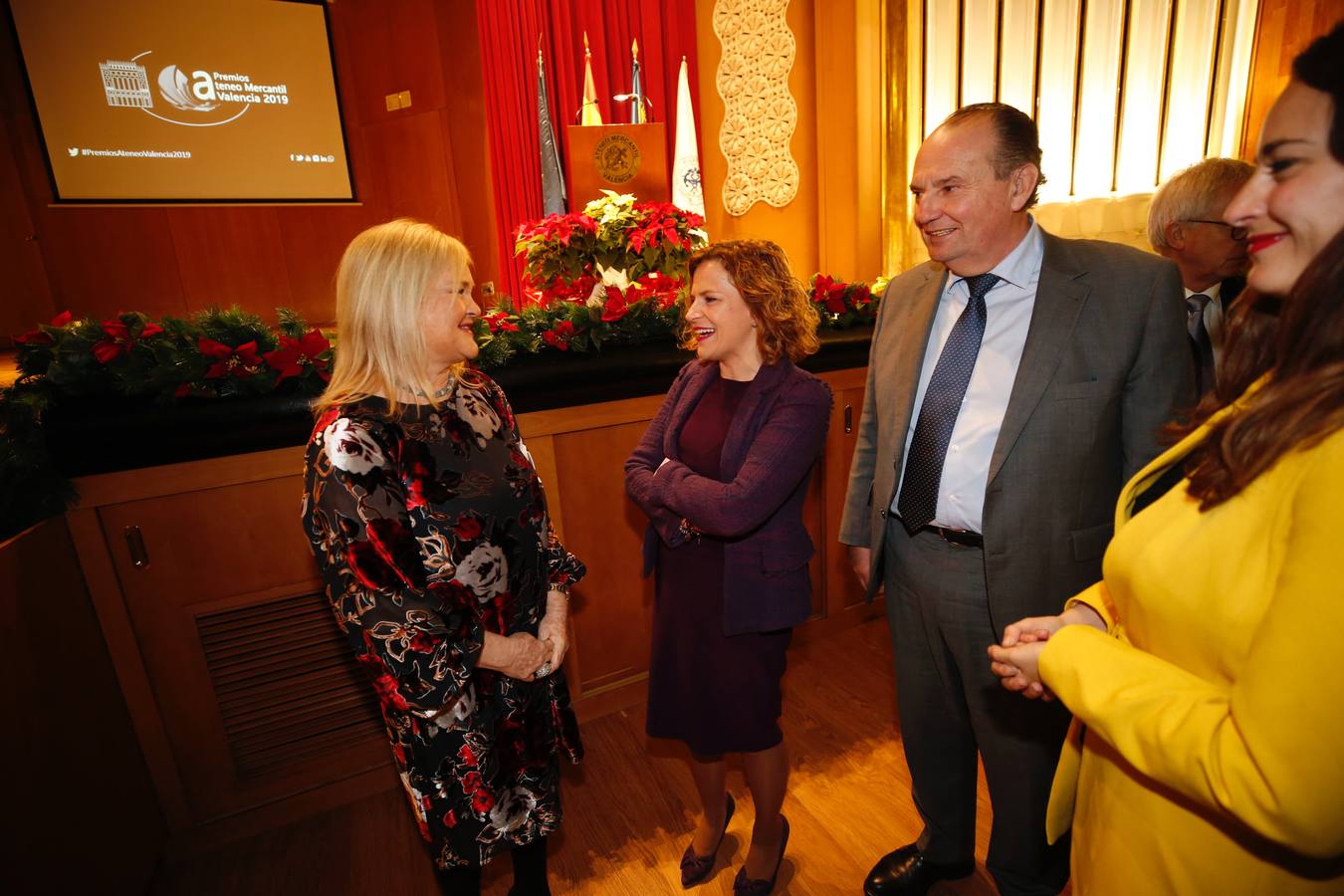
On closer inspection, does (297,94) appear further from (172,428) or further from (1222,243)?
(1222,243)

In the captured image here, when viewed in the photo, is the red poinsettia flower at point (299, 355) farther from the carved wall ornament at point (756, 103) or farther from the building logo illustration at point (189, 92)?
the building logo illustration at point (189, 92)

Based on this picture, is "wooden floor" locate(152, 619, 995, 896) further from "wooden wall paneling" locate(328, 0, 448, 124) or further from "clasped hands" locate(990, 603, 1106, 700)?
"wooden wall paneling" locate(328, 0, 448, 124)

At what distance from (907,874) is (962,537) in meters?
0.98

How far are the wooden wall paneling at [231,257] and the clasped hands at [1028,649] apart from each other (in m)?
6.58

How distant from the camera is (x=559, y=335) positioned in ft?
6.93

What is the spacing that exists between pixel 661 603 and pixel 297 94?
6.69 m

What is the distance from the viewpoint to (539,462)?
2.22 meters

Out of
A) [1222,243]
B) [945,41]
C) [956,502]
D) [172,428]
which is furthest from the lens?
[945,41]

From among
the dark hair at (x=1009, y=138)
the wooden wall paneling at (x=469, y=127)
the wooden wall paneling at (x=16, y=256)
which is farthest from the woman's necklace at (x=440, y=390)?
the wooden wall paneling at (x=16, y=256)

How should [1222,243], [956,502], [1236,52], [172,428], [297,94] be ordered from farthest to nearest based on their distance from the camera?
[297,94] → [1236,52] → [1222,243] → [172,428] → [956,502]

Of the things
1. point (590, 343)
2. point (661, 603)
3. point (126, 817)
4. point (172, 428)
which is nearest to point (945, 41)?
point (590, 343)

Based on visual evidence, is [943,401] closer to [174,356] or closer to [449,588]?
[449,588]

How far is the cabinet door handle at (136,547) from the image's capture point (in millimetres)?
1770

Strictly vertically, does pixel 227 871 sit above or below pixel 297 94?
below
